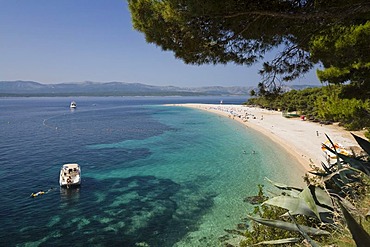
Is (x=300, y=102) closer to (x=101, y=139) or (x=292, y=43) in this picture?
(x=101, y=139)

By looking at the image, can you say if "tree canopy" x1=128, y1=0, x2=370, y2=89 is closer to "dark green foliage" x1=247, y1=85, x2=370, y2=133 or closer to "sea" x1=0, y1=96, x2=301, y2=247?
"dark green foliage" x1=247, y1=85, x2=370, y2=133

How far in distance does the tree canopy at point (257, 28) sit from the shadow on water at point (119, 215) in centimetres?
674

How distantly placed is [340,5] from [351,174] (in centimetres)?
343

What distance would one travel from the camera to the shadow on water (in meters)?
9.34

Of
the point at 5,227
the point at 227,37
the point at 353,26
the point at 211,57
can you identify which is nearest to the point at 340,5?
the point at 353,26

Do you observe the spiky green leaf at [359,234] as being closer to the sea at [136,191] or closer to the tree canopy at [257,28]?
the tree canopy at [257,28]

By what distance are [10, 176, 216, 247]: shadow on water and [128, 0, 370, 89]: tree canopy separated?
674cm

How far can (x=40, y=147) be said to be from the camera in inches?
1056

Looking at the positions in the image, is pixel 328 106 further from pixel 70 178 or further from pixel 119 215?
pixel 70 178

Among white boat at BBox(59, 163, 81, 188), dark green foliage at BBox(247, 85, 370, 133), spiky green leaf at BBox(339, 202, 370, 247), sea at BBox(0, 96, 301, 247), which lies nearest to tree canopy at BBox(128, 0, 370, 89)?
dark green foliage at BBox(247, 85, 370, 133)

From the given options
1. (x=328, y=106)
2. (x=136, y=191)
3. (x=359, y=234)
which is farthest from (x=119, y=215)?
(x=328, y=106)

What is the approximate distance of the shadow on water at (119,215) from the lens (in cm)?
934

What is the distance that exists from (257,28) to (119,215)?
9.54m

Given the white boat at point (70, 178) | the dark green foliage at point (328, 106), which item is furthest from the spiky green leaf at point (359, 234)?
the white boat at point (70, 178)
